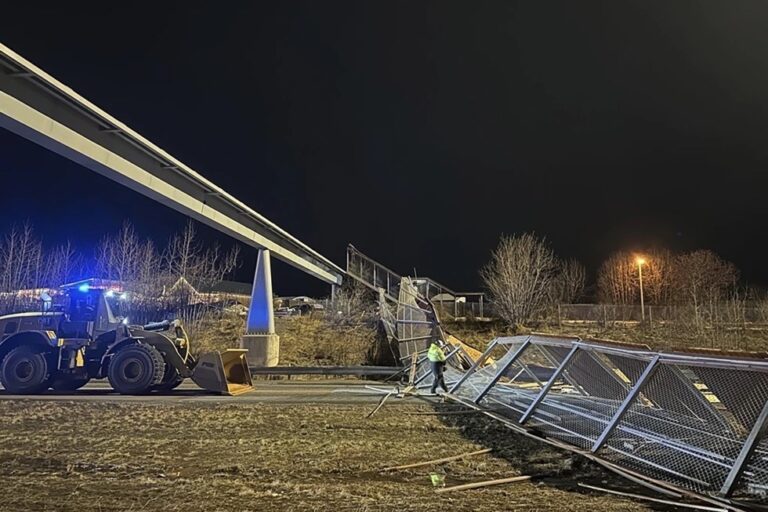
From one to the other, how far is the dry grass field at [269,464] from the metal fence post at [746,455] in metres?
0.96

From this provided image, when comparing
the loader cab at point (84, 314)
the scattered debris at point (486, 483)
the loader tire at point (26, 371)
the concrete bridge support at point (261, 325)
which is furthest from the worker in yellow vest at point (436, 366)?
the concrete bridge support at point (261, 325)

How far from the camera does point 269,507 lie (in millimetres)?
5383

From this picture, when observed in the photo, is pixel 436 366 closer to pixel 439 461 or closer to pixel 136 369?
pixel 439 461

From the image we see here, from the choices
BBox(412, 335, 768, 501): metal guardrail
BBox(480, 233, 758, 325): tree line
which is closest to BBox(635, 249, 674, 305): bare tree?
BBox(480, 233, 758, 325): tree line

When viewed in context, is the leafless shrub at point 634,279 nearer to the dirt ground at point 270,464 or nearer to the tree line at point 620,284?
the tree line at point 620,284

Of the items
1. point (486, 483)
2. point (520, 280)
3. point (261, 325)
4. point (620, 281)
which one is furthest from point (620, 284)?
point (486, 483)

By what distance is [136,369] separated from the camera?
1559cm

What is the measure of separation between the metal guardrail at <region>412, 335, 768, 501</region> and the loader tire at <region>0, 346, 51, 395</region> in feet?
43.6

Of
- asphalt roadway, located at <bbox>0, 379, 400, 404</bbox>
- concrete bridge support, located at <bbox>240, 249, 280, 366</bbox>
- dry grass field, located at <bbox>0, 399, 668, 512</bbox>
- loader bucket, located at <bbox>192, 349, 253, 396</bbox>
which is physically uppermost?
concrete bridge support, located at <bbox>240, 249, 280, 366</bbox>

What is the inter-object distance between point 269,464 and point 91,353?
11.9 metres

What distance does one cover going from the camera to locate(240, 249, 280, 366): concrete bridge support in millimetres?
26656

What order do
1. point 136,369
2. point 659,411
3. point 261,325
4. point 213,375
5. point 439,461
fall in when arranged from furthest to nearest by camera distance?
point 261,325 < point 213,375 < point 136,369 < point 659,411 < point 439,461

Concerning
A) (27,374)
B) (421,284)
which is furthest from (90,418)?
(421,284)

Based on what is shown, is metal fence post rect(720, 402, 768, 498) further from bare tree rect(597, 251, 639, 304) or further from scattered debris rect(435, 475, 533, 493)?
bare tree rect(597, 251, 639, 304)
